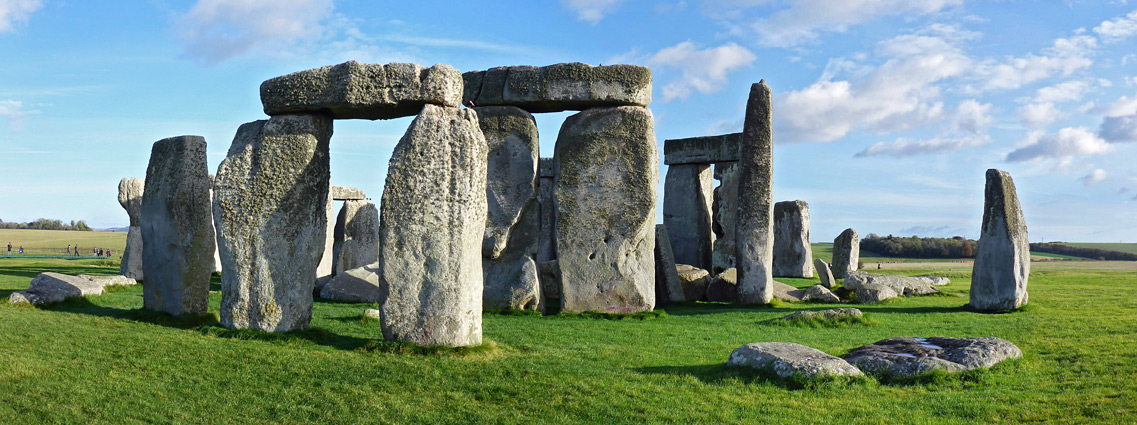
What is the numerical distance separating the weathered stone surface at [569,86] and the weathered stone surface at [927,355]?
623cm

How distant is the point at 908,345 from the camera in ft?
27.7

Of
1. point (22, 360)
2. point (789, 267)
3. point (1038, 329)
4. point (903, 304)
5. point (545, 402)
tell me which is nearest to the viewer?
point (545, 402)

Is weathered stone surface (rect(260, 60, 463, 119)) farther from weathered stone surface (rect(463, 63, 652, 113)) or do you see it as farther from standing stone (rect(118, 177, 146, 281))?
standing stone (rect(118, 177, 146, 281))

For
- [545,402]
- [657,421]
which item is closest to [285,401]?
[545,402]

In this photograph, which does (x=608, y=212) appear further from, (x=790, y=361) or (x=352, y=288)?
(x=790, y=361)

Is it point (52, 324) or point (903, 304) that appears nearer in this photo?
point (52, 324)

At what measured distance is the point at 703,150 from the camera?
20.8m

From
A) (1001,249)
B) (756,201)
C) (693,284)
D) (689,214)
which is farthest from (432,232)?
(689,214)

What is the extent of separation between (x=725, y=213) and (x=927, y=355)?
14.1m

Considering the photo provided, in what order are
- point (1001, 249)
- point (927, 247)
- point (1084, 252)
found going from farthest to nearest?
1. point (1084, 252)
2. point (927, 247)
3. point (1001, 249)

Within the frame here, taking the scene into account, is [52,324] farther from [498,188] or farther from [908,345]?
[908,345]

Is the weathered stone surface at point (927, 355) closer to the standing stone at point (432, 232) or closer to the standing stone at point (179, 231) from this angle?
the standing stone at point (432, 232)

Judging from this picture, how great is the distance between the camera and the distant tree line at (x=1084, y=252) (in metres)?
48.0

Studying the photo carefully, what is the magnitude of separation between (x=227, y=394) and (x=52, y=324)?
4.87 m
